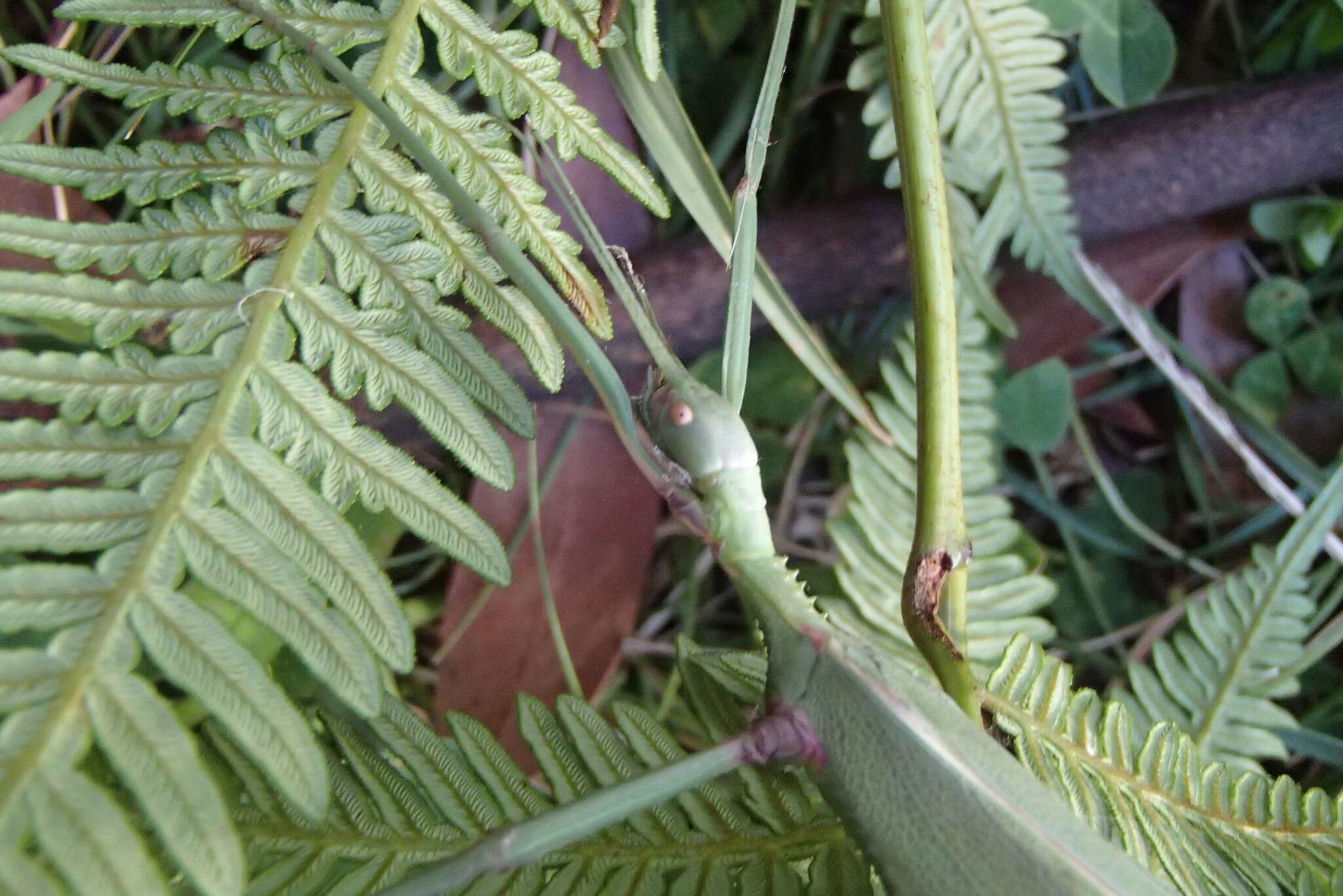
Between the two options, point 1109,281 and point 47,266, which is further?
point 1109,281

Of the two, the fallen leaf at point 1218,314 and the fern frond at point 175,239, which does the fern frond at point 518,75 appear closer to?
the fern frond at point 175,239

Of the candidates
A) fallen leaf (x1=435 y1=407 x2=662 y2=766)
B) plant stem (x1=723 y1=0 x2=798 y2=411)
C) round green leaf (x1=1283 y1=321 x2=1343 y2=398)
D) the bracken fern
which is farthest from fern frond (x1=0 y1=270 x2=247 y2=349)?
round green leaf (x1=1283 y1=321 x2=1343 y2=398)

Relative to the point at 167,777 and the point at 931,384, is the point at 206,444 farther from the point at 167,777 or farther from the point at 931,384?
the point at 931,384

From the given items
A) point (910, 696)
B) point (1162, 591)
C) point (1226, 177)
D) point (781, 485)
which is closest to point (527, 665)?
point (781, 485)

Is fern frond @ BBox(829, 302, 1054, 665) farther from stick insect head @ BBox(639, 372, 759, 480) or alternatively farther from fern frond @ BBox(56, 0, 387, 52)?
fern frond @ BBox(56, 0, 387, 52)

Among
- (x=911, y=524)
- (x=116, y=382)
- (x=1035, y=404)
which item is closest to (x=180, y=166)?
(x=116, y=382)

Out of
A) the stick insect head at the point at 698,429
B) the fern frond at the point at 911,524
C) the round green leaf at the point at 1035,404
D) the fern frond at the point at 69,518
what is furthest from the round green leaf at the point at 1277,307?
the fern frond at the point at 69,518

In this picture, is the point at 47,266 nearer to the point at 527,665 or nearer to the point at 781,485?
the point at 527,665
